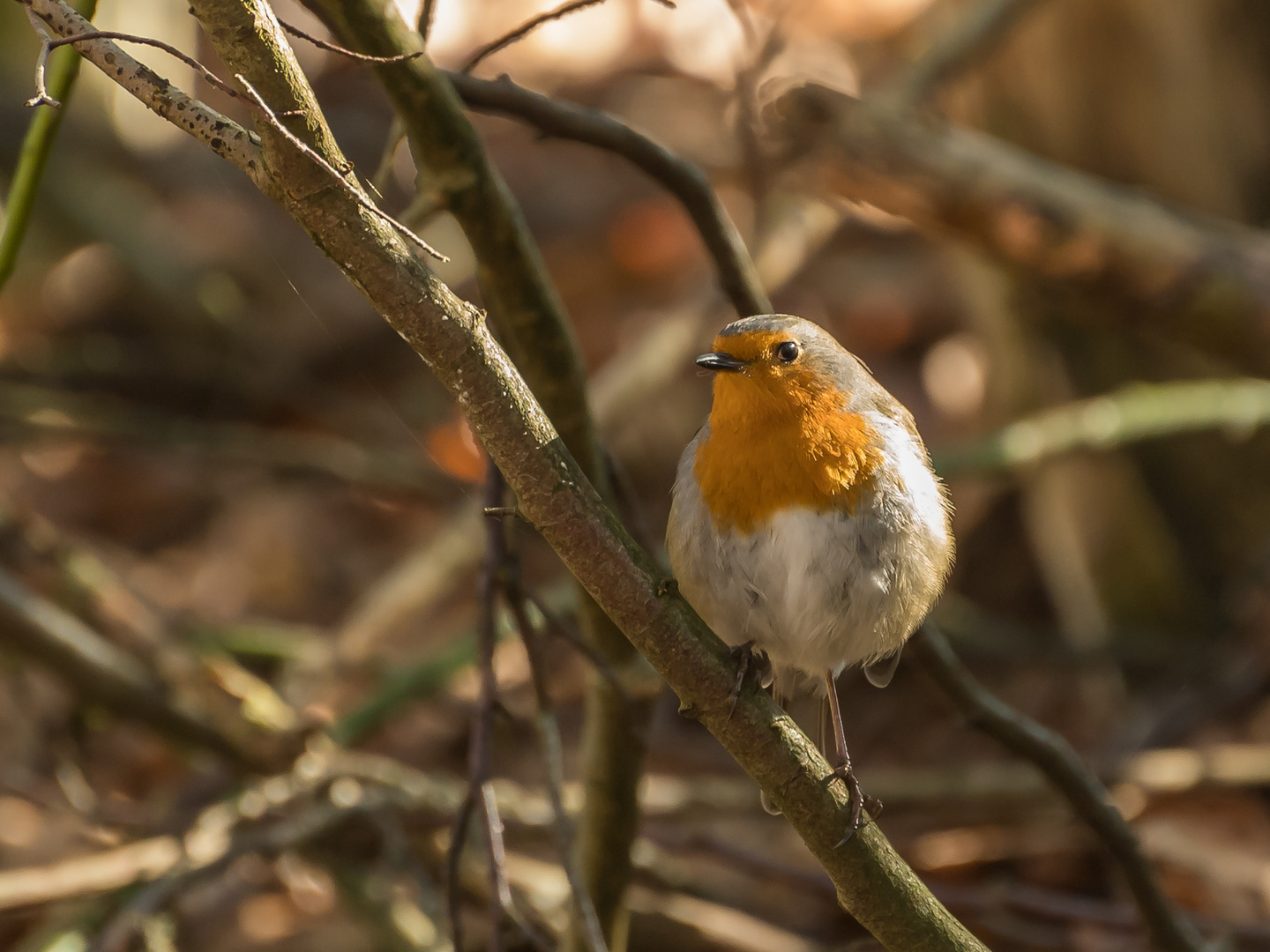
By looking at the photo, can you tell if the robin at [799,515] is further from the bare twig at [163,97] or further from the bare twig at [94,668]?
the bare twig at [94,668]

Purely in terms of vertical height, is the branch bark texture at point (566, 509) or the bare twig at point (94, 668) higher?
the branch bark texture at point (566, 509)

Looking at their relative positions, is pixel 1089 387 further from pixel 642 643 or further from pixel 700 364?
pixel 642 643

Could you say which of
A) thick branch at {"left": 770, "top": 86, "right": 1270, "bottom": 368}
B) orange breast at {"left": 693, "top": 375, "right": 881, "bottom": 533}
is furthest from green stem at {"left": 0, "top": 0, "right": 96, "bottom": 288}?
thick branch at {"left": 770, "top": 86, "right": 1270, "bottom": 368}

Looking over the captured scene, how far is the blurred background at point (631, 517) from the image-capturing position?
358 centimetres

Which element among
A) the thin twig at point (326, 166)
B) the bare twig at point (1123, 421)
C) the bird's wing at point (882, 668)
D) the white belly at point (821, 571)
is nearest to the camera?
the thin twig at point (326, 166)

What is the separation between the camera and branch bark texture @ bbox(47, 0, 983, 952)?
117cm

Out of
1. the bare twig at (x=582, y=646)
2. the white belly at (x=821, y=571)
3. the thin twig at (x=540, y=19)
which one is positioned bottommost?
the bare twig at (x=582, y=646)

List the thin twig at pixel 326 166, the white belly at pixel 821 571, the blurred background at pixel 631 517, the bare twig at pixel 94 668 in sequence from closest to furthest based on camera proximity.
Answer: the thin twig at pixel 326 166
the white belly at pixel 821 571
the bare twig at pixel 94 668
the blurred background at pixel 631 517

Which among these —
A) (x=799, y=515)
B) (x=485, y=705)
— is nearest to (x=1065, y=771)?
(x=799, y=515)

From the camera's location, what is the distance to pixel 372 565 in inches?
223

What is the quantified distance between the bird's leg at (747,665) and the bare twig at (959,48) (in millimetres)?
2835

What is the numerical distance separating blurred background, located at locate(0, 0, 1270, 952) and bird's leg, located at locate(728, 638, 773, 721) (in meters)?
0.37

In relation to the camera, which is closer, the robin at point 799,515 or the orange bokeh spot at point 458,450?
the robin at point 799,515

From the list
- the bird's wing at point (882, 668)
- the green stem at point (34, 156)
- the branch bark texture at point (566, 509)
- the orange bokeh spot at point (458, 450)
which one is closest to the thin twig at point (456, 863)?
the branch bark texture at point (566, 509)
